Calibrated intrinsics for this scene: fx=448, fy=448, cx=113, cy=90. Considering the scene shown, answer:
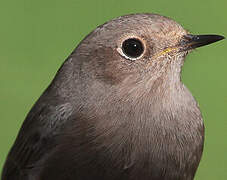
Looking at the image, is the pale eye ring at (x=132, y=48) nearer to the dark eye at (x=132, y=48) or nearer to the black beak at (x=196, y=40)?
the dark eye at (x=132, y=48)

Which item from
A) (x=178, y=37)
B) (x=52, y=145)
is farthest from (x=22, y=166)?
(x=178, y=37)

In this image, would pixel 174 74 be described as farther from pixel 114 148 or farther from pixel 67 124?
pixel 67 124

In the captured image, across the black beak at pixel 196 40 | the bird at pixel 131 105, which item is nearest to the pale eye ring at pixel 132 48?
the bird at pixel 131 105

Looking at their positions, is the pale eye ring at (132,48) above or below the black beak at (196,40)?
below

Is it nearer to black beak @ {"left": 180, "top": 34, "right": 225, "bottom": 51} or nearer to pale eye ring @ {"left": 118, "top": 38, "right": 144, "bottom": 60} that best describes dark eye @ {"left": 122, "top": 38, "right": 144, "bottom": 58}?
pale eye ring @ {"left": 118, "top": 38, "right": 144, "bottom": 60}

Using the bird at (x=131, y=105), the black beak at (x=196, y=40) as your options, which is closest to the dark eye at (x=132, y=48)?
the bird at (x=131, y=105)

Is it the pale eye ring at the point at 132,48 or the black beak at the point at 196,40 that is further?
the black beak at the point at 196,40

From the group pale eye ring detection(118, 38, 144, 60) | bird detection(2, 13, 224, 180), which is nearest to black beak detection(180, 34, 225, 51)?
bird detection(2, 13, 224, 180)

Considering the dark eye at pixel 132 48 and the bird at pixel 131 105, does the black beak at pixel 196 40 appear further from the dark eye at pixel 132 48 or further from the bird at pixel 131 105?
the dark eye at pixel 132 48

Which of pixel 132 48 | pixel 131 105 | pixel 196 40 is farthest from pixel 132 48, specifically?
pixel 196 40
